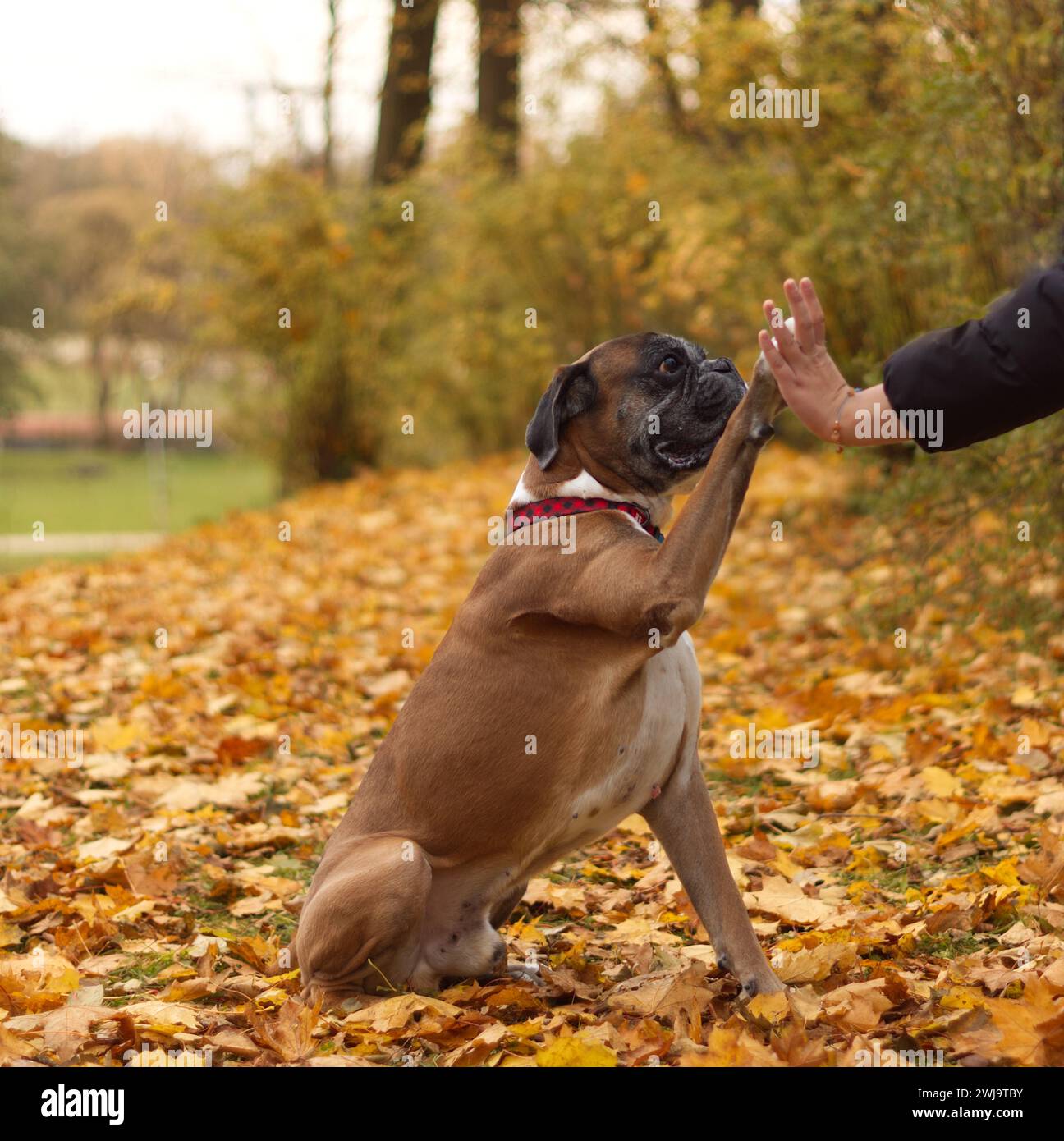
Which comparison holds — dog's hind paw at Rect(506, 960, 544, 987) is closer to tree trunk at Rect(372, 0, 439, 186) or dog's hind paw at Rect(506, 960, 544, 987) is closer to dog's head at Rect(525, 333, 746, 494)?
dog's head at Rect(525, 333, 746, 494)

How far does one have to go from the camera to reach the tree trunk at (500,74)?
16.8 m

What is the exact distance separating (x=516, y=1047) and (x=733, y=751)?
106 inches

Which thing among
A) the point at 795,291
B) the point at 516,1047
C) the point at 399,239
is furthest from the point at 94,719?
the point at 399,239

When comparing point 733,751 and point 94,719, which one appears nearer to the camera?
point 733,751

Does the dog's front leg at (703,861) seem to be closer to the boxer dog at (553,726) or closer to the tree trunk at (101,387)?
the boxer dog at (553,726)

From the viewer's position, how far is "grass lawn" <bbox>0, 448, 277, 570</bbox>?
69.6 ft

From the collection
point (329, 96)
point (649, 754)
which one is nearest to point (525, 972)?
point (649, 754)

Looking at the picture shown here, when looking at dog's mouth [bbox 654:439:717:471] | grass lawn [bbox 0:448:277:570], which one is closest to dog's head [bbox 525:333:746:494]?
dog's mouth [bbox 654:439:717:471]

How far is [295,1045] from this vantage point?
10.2 feet

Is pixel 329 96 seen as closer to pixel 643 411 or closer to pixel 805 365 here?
pixel 643 411

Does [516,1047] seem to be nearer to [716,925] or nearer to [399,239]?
[716,925]

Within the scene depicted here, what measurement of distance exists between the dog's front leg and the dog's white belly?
51 millimetres
